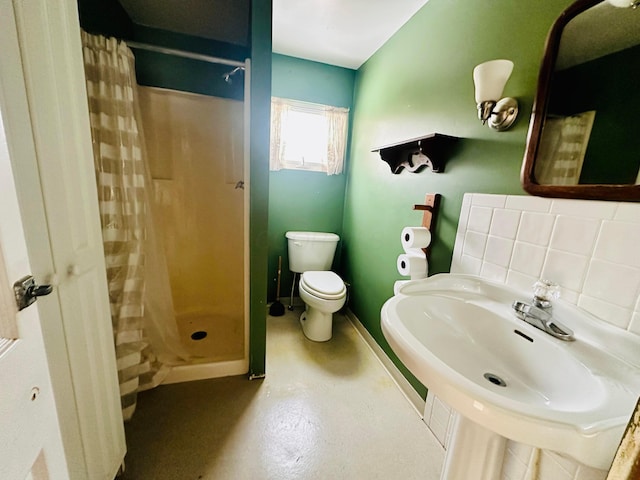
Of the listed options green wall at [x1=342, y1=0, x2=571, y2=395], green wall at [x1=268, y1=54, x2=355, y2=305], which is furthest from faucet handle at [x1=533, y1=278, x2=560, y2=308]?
green wall at [x1=268, y1=54, x2=355, y2=305]

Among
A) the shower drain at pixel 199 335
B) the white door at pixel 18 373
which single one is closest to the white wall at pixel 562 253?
the white door at pixel 18 373

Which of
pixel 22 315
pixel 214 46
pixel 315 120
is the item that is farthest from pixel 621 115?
pixel 214 46

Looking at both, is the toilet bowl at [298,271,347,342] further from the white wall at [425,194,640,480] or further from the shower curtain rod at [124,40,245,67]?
the shower curtain rod at [124,40,245,67]

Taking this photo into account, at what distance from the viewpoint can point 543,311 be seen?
0.79m

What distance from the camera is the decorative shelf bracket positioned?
1263 millimetres

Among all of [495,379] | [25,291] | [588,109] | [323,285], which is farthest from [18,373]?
[323,285]

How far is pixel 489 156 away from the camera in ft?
3.51

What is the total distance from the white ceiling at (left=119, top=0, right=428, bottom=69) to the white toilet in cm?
150

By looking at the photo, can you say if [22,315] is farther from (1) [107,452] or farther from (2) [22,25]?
(1) [107,452]

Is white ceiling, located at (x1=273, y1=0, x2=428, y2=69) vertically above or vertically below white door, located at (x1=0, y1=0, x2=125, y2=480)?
above

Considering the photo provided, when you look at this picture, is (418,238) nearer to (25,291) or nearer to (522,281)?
(522,281)

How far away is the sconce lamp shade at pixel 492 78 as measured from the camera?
922mm

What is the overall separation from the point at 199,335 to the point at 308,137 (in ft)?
6.08

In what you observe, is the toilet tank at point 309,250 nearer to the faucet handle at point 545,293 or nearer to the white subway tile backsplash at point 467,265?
the white subway tile backsplash at point 467,265
